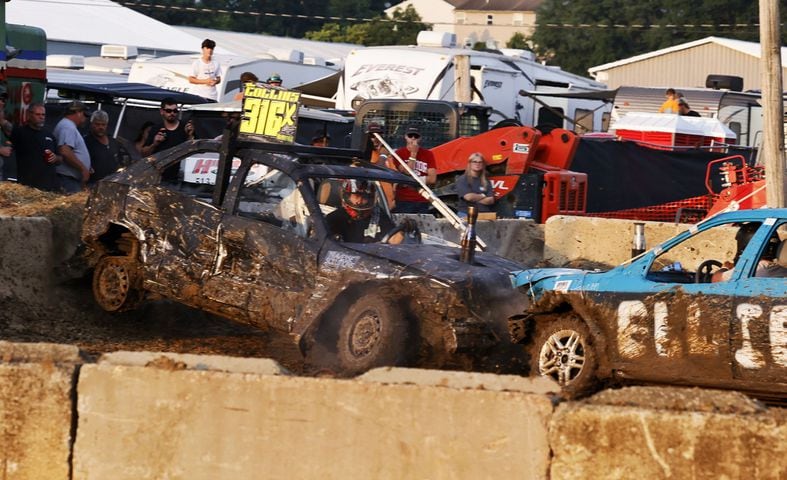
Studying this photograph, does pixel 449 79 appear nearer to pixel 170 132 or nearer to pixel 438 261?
pixel 170 132

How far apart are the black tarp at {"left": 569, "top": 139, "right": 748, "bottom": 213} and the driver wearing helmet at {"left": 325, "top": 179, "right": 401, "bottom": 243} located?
31.0 ft

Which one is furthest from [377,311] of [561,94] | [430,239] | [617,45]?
[617,45]

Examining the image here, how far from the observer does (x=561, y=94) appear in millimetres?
27953

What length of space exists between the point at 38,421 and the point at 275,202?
16.3 ft

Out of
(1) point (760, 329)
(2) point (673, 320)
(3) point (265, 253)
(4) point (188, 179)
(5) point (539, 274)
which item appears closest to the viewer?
(1) point (760, 329)

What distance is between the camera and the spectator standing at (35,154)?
Result: 15.0 m

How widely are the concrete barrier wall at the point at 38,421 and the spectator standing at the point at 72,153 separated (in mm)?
10254

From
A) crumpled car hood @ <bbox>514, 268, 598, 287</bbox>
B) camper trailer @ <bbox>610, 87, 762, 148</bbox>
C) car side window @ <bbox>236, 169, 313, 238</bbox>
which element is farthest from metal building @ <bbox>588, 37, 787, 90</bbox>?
crumpled car hood @ <bbox>514, 268, 598, 287</bbox>

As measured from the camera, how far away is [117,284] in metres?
11.3

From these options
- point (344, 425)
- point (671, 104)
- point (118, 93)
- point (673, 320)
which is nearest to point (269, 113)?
point (673, 320)

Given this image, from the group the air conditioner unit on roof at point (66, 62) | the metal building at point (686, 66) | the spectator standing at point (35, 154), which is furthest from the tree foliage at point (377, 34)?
the spectator standing at point (35, 154)

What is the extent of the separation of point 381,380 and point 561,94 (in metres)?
23.0

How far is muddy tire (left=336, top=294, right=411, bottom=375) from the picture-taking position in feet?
30.3

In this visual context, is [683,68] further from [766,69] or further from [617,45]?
[766,69]
